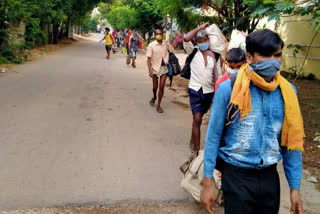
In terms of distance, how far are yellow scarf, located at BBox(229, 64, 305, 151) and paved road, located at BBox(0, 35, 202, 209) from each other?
77.1 inches

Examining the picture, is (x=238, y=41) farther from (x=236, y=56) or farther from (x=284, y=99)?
(x=284, y=99)

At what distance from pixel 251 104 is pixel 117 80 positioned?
32.3 feet

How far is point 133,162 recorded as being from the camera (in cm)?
452

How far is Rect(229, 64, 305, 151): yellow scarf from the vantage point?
181cm

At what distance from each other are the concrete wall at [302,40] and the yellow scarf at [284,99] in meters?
10.7

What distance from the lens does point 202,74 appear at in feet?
15.2

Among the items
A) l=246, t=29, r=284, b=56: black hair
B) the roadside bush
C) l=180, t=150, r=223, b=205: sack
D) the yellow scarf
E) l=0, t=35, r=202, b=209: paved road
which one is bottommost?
the roadside bush

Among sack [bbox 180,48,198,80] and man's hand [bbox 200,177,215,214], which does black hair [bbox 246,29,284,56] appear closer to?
man's hand [bbox 200,177,215,214]

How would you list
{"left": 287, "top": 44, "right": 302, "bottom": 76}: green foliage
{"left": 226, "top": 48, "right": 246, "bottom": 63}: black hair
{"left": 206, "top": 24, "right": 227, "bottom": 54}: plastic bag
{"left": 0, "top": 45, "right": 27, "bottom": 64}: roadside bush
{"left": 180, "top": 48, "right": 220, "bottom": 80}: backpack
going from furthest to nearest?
1. {"left": 0, "top": 45, "right": 27, "bottom": 64}: roadside bush
2. {"left": 287, "top": 44, "right": 302, "bottom": 76}: green foliage
3. {"left": 180, "top": 48, "right": 220, "bottom": 80}: backpack
4. {"left": 206, "top": 24, "right": 227, "bottom": 54}: plastic bag
5. {"left": 226, "top": 48, "right": 246, "bottom": 63}: black hair

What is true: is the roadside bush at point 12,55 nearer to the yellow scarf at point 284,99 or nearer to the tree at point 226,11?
the tree at point 226,11

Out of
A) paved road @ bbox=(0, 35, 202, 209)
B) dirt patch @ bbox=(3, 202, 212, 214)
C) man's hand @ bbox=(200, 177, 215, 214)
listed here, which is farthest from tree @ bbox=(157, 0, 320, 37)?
man's hand @ bbox=(200, 177, 215, 214)

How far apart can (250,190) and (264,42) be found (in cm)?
82

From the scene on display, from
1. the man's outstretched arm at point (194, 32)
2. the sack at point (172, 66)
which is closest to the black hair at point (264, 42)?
the man's outstretched arm at point (194, 32)

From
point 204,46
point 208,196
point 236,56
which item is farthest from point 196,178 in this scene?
point 204,46
